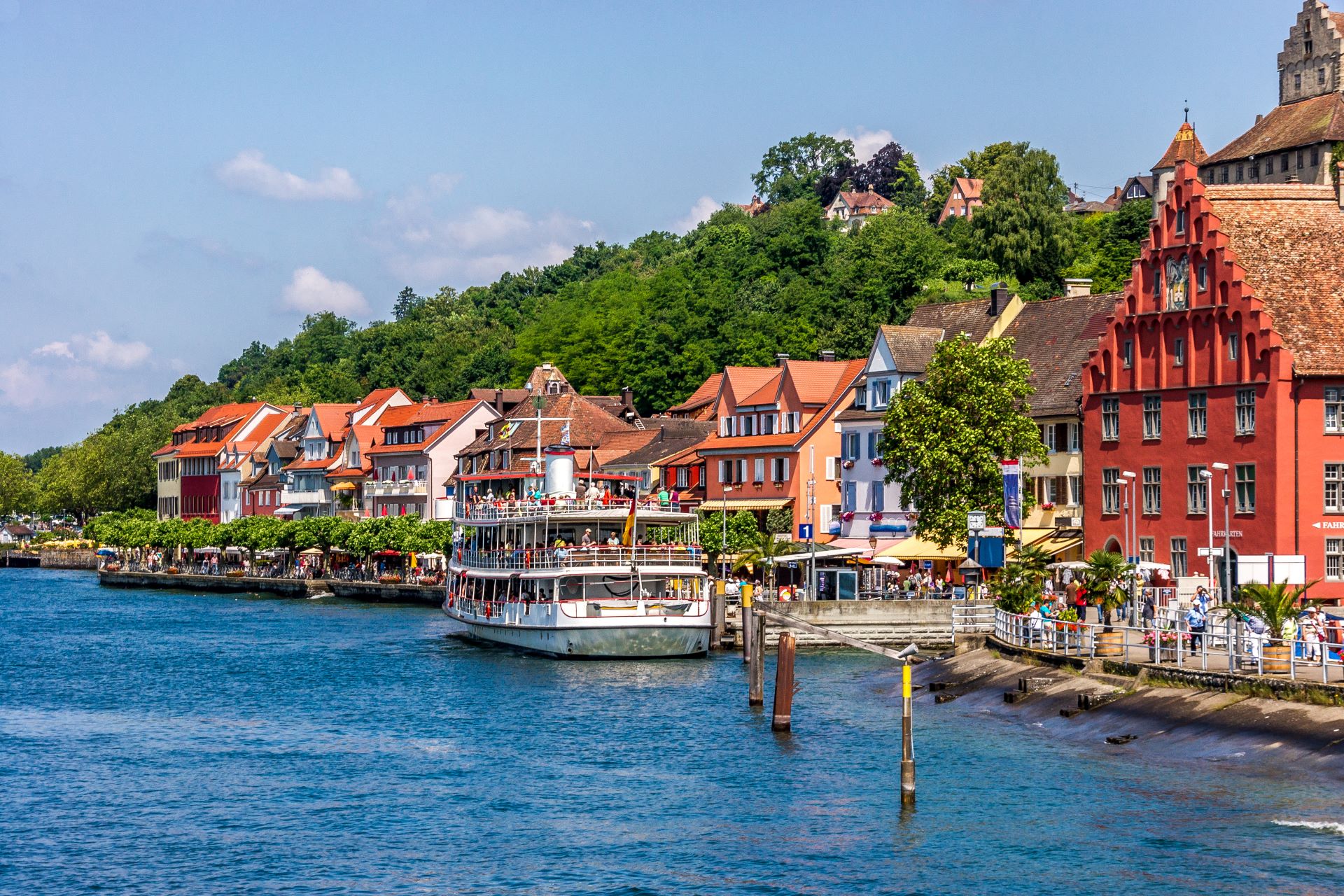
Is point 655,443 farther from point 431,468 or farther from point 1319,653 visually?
point 1319,653

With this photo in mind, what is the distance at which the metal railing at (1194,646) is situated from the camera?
41375mm

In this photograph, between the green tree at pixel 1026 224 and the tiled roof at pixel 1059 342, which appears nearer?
the tiled roof at pixel 1059 342

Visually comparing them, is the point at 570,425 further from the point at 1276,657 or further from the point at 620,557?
the point at 1276,657

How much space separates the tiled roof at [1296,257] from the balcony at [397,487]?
274 ft

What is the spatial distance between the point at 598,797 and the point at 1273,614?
16943 mm

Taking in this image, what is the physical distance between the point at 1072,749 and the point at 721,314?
4219 inches

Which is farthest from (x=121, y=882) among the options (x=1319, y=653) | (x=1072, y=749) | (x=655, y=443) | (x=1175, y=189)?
(x=655, y=443)

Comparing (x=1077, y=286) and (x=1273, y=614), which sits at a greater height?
(x=1077, y=286)

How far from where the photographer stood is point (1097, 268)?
130 metres

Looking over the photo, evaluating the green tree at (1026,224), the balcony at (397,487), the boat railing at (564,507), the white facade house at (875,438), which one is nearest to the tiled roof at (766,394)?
the white facade house at (875,438)

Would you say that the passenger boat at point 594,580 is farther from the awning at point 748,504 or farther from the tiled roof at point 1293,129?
the tiled roof at point 1293,129

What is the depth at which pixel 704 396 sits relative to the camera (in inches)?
5020

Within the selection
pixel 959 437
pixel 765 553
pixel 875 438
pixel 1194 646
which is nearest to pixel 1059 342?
pixel 875 438

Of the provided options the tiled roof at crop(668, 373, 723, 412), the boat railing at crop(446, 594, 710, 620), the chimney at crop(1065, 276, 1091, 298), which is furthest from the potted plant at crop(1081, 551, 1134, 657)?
the tiled roof at crop(668, 373, 723, 412)
